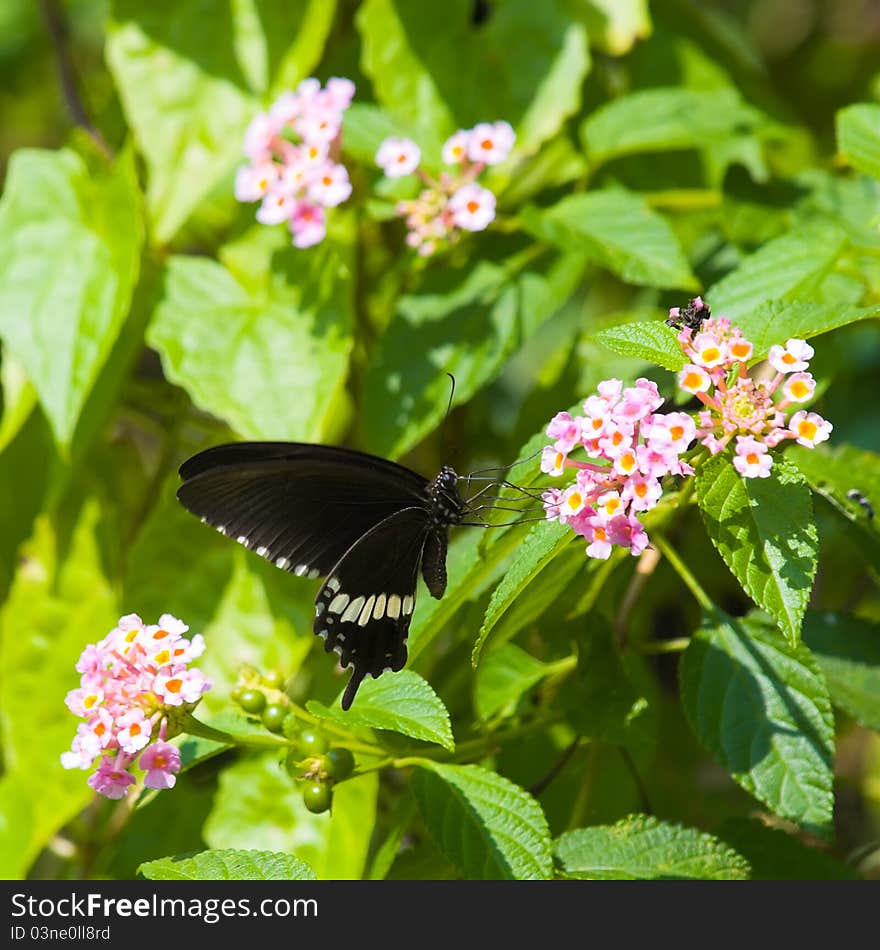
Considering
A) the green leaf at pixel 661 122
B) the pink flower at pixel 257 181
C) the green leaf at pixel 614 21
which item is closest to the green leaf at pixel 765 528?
the green leaf at pixel 661 122

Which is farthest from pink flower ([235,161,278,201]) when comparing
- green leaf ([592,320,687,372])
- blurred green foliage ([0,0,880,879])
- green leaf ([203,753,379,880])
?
green leaf ([203,753,379,880])

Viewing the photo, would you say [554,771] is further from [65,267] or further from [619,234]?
[65,267]

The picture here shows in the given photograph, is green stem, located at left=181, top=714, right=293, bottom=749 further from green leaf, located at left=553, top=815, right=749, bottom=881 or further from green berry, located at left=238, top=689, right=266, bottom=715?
green leaf, located at left=553, top=815, right=749, bottom=881

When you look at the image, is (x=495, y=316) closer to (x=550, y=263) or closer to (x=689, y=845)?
(x=550, y=263)

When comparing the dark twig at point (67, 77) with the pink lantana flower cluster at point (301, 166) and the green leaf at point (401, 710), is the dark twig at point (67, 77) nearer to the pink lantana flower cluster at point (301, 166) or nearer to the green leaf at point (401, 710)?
the pink lantana flower cluster at point (301, 166)

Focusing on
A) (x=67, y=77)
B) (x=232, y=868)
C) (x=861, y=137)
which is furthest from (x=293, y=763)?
(x=67, y=77)

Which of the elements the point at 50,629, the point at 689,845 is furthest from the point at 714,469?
the point at 50,629
